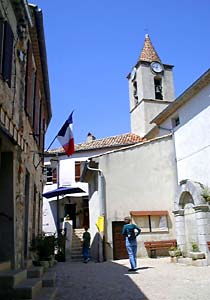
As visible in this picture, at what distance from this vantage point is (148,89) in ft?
90.1

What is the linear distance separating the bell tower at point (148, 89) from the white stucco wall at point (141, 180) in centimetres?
1013

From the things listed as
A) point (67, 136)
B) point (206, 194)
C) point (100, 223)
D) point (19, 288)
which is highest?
point (67, 136)

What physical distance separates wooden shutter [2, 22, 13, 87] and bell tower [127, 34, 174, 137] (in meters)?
20.9

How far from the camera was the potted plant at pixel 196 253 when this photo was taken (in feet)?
36.6

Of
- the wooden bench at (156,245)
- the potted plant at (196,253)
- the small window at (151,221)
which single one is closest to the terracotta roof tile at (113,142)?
the small window at (151,221)

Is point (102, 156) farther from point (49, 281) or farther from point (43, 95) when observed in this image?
point (49, 281)

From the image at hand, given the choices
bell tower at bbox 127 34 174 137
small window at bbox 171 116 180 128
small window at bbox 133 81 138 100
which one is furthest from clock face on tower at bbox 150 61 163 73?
small window at bbox 171 116 180 128

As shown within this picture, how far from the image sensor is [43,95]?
12977 millimetres

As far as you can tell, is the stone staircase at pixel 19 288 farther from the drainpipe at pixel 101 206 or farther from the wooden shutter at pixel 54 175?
the wooden shutter at pixel 54 175

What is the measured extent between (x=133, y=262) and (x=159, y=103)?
772 inches

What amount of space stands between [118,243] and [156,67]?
17550mm

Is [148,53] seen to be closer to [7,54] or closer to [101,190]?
[101,190]

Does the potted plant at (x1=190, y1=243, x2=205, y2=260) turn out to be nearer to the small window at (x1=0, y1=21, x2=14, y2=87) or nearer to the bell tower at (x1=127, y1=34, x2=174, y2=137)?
the small window at (x1=0, y1=21, x2=14, y2=87)

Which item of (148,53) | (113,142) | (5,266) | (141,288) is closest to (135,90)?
(148,53)
